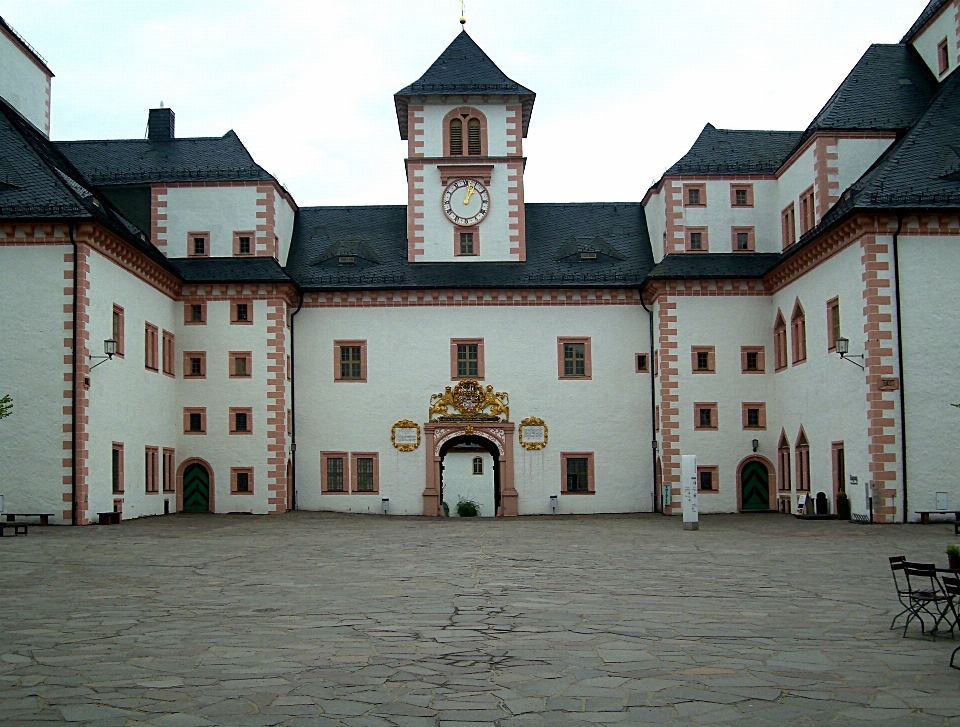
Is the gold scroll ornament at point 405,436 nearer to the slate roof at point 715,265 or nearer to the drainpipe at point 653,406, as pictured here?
the drainpipe at point 653,406

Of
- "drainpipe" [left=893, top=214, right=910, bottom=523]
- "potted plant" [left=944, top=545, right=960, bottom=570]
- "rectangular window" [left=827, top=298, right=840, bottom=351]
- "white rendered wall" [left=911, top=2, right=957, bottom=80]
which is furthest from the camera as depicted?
"white rendered wall" [left=911, top=2, right=957, bottom=80]

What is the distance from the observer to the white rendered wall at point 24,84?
4266 cm

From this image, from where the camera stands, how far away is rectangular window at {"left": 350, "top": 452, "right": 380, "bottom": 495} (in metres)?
44.6

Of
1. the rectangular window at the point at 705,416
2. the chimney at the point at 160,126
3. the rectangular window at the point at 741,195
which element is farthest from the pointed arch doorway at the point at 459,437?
the chimney at the point at 160,126

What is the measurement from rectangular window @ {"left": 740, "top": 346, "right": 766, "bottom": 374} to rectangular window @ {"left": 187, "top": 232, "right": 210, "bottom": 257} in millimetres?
20341

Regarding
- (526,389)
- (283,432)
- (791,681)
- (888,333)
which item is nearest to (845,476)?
(888,333)

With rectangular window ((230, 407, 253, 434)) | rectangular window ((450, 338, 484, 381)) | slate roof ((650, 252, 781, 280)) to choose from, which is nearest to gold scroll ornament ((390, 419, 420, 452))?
rectangular window ((450, 338, 484, 381))

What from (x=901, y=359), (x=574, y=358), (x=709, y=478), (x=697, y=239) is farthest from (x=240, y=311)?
(x=901, y=359)

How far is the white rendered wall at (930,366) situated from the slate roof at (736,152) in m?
11.7

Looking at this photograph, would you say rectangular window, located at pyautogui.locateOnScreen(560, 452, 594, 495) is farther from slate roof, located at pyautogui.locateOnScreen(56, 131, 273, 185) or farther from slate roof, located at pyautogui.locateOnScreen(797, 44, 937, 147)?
slate roof, located at pyautogui.locateOnScreen(56, 131, 273, 185)

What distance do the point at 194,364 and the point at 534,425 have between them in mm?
12787

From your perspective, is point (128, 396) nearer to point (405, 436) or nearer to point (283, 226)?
point (405, 436)

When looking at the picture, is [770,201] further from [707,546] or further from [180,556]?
[180,556]

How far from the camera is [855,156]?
3947 cm
